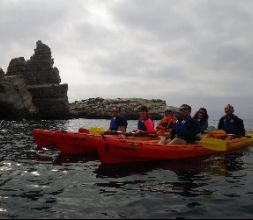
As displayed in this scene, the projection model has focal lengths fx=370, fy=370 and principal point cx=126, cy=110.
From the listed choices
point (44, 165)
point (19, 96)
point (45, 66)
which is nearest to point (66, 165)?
point (44, 165)

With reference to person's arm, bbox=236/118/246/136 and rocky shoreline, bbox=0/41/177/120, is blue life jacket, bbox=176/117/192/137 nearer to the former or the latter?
person's arm, bbox=236/118/246/136

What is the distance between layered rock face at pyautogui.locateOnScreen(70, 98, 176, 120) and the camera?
86.1 meters

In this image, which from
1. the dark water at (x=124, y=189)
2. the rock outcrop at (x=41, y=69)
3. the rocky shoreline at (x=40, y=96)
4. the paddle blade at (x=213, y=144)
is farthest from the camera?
the rock outcrop at (x=41, y=69)

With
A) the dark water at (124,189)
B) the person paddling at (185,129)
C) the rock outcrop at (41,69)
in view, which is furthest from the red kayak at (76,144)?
the rock outcrop at (41,69)

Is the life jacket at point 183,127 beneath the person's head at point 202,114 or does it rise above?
beneath

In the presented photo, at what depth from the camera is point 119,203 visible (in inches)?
355

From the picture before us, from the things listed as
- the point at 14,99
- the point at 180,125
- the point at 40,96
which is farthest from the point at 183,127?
the point at 40,96

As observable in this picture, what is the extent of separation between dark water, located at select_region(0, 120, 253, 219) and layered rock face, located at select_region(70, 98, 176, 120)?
6816cm

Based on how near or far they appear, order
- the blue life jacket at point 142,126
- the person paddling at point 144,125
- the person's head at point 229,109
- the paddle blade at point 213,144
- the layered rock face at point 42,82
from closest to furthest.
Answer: the paddle blade at point 213,144 < the person paddling at point 144,125 < the blue life jacket at point 142,126 < the person's head at point 229,109 < the layered rock face at point 42,82

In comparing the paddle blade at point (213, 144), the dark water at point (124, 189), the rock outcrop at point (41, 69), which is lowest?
the dark water at point (124, 189)

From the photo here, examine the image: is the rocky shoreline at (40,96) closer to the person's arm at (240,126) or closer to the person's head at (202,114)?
the person's head at (202,114)

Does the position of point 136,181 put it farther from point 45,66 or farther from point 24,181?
point 45,66

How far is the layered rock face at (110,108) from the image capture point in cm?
8609

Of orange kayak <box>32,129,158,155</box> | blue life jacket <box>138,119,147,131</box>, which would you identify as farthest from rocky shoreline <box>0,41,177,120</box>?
blue life jacket <box>138,119,147,131</box>
